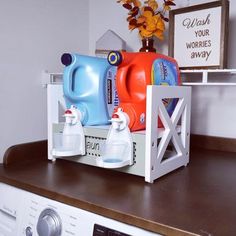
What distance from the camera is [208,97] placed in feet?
4.19

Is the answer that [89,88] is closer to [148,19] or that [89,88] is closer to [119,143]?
[119,143]

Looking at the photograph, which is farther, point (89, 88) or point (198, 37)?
point (198, 37)

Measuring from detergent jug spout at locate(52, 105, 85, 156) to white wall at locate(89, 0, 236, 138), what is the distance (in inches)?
24.5

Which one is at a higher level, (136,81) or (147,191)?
(136,81)

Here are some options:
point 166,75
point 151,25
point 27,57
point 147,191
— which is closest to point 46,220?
point 147,191

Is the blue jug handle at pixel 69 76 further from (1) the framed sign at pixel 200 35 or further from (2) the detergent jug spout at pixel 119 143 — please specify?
(1) the framed sign at pixel 200 35

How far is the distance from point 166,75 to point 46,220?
607 millimetres

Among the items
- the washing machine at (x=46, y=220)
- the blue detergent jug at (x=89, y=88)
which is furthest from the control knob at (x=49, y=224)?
the blue detergent jug at (x=89, y=88)

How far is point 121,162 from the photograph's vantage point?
0.80 m

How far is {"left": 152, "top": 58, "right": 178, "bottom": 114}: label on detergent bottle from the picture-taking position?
0.92 m

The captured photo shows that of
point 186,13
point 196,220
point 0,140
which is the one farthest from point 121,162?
point 186,13

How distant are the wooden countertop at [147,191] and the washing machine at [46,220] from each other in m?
0.02

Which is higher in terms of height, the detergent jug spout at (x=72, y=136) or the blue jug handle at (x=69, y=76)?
the blue jug handle at (x=69, y=76)

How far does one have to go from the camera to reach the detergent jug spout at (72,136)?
0.95 meters
